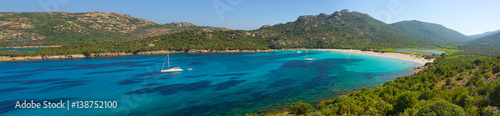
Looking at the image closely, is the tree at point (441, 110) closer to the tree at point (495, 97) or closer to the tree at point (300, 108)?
the tree at point (495, 97)

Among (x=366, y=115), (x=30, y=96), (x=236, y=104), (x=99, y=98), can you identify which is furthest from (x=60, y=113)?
(x=366, y=115)

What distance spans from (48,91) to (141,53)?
100210mm

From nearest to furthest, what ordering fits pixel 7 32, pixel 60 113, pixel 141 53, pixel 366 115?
pixel 366 115
pixel 60 113
pixel 141 53
pixel 7 32

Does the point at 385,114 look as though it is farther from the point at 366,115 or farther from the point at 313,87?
the point at 313,87

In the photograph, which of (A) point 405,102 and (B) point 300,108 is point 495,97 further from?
(B) point 300,108

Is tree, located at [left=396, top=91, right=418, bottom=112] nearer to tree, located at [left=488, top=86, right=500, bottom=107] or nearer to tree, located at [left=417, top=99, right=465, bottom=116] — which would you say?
tree, located at [left=417, top=99, right=465, bottom=116]

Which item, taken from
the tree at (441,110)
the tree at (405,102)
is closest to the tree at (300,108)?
the tree at (405,102)

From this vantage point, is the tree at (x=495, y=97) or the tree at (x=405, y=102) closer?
the tree at (x=495, y=97)

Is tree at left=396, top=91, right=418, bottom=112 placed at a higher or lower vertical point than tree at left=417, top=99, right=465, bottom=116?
lower

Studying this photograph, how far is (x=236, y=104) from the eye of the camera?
29.5 meters

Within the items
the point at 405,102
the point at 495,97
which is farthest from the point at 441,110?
the point at 495,97

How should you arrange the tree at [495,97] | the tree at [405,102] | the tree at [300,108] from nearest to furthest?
the tree at [495,97]
the tree at [405,102]
the tree at [300,108]

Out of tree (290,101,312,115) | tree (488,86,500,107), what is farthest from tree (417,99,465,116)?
tree (290,101,312,115)

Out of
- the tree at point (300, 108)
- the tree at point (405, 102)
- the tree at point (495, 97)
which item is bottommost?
the tree at point (300, 108)
